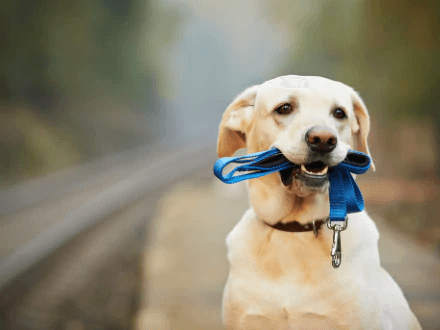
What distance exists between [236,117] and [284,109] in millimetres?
175

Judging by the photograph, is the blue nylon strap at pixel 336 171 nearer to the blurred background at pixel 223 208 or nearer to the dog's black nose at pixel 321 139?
the dog's black nose at pixel 321 139

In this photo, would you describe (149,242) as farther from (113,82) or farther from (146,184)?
(113,82)

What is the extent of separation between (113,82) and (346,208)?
644 inches

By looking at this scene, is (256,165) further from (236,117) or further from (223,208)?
(223,208)

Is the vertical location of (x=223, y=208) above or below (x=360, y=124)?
above

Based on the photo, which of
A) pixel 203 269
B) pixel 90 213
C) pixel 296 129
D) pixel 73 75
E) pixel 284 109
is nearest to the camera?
pixel 296 129

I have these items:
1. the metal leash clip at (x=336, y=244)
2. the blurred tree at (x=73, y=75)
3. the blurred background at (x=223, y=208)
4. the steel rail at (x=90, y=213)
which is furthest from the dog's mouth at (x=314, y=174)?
the blurred tree at (x=73, y=75)

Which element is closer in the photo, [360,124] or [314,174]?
[314,174]

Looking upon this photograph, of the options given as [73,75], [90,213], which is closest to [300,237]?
[90,213]

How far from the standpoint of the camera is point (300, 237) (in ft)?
5.19

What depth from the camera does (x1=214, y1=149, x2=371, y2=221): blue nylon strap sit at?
1.31m

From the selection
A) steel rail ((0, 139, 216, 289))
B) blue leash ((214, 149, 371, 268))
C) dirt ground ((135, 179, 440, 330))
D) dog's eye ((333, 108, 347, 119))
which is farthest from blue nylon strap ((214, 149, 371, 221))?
steel rail ((0, 139, 216, 289))

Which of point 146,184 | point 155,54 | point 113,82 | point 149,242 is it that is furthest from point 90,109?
point 149,242

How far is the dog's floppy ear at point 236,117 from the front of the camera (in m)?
1.59
